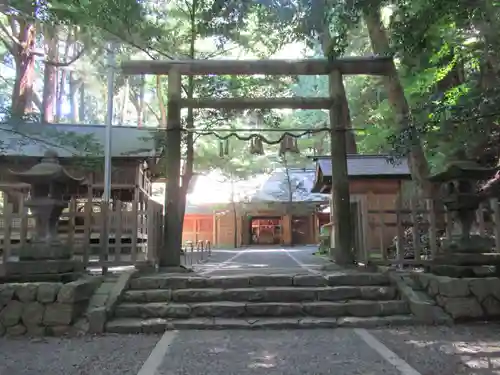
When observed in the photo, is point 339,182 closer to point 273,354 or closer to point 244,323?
point 244,323

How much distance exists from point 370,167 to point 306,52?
451cm

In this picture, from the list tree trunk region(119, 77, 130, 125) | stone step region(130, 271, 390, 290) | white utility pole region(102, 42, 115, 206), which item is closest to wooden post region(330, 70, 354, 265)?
stone step region(130, 271, 390, 290)

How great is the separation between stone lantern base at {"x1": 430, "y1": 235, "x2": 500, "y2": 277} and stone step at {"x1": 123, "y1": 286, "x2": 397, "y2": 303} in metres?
0.99

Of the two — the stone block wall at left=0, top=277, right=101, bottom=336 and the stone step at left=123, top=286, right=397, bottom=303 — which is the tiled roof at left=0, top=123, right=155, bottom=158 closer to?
the stone block wall at left=0, top=277, right=101, bottom=336

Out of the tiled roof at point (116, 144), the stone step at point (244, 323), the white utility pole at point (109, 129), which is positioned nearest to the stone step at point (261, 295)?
the stone step at point (244, 323)

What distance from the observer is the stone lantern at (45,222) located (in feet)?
21.9

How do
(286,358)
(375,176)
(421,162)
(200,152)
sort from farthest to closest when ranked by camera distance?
(200,152) → (375,176) → (421,162) → (286,358)

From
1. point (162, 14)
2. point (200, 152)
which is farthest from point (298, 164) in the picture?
point (162, 14)

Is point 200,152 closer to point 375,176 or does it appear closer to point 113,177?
point 113,177

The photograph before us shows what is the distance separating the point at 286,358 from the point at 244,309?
6.25ft

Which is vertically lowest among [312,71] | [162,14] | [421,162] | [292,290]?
[292,290]

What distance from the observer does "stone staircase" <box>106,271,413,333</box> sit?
20.5ft

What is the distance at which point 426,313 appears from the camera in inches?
249

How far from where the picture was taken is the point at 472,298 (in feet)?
21.0
